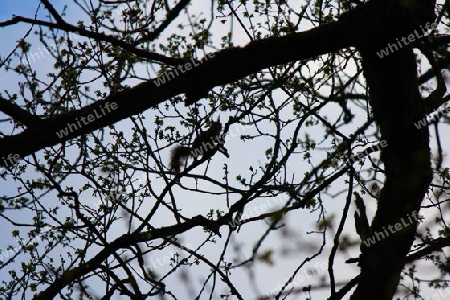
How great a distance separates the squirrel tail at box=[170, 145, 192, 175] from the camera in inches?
191

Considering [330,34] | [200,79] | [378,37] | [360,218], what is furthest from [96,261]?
[378,37]

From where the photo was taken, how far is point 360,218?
303 centimetres

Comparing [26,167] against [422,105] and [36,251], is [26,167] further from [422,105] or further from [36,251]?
[422,105]

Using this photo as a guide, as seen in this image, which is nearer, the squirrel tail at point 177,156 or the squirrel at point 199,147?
the squirrel at point 199,147

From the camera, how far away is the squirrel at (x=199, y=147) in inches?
169

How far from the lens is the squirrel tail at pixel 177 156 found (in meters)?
4.84

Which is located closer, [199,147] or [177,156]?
[199,147]

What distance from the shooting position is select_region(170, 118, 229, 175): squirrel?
4.28 meters

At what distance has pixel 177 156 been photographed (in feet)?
16.1

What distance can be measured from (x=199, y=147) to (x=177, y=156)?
55 centimetres

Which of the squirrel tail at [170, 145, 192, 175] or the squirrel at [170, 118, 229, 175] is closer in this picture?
the squirrel at [170, 118, 229, 175]

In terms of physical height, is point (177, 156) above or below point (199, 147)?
above

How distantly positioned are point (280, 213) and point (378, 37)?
133 cm

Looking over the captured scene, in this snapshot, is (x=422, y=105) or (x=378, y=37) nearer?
(x=378, y=37)
